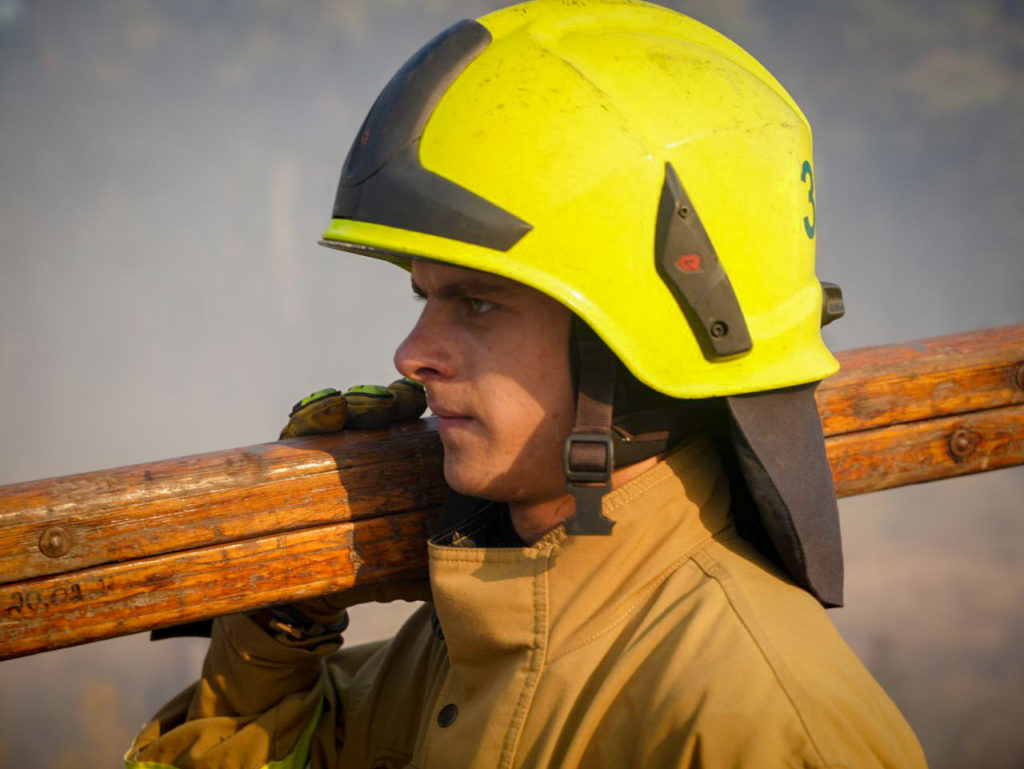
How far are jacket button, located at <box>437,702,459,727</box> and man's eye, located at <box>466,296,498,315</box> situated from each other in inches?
33.3

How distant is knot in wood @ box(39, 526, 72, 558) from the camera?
1924 mm

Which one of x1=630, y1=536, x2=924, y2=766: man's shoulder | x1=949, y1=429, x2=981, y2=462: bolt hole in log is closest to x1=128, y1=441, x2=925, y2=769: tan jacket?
x1=630, y1=536, x2=924, y2=766: man's shoulder

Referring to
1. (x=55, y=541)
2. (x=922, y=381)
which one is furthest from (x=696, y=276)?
(x=55, y=541)

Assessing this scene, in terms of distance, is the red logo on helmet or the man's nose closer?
the red logo on helmet

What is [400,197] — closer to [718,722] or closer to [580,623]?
[580,623]

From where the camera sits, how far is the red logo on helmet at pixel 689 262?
1.84 m

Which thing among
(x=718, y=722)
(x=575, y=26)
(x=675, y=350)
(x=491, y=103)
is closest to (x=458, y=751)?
(x=718, y=722)

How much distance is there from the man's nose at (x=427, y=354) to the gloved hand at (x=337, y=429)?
0.99ft

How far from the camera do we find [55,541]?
193 cm

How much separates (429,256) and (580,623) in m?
0.78

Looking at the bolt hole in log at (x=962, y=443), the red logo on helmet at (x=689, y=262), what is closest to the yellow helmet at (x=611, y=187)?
the red logo on helmet at (x=689, y=262)

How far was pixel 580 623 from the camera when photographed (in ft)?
6.11
